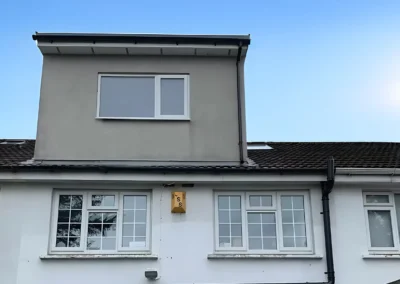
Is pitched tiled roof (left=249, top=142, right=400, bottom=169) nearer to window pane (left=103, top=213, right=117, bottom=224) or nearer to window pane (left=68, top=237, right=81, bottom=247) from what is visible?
window pane (left=103, top=213, right=117, bottom=224)

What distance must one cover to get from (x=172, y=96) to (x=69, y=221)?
11.9 feet

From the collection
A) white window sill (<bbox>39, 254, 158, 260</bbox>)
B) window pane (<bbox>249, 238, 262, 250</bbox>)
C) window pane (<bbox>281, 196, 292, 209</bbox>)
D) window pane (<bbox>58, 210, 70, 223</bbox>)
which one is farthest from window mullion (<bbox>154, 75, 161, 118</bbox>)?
window pane (<bbox>249, 238, 262, 250</bbox>)

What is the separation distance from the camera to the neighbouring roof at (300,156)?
10836 mm

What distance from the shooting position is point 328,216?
1080cm

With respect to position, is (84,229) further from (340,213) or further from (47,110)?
(340,213)

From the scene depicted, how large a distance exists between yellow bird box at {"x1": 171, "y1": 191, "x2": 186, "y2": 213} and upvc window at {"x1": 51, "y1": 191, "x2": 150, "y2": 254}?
593 millimetres

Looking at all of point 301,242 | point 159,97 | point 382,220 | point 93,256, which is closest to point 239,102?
point 159,97

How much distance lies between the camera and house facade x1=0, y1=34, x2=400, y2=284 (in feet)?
34.4

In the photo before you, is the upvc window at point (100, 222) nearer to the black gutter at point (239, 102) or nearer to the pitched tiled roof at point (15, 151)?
the pitched tiled roof at point (15, 151)

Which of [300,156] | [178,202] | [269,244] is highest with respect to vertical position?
[300,156]

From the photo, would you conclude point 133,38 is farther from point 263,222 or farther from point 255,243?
point 255,243

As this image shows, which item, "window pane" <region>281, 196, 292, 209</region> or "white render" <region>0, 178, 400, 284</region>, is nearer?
"white render" <region>0, 178, 400, 284</region>

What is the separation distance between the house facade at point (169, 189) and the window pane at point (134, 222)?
0.03 metres

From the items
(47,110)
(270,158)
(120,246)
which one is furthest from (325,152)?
(47,110)
